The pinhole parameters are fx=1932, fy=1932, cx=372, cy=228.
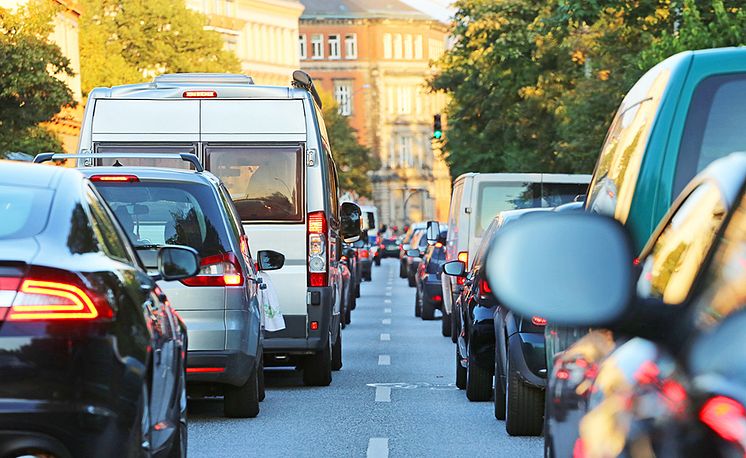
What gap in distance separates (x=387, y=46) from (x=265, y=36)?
3011 cm

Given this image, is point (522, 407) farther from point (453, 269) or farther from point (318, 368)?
point (318, 368)

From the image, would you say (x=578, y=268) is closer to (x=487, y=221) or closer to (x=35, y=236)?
(x=35, y=236)

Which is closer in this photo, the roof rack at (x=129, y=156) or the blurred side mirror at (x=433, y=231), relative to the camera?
the roof rack at (x=129, y=156)

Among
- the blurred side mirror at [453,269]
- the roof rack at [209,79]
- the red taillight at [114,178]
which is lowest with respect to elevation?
the blurred side mirror at [453,269]

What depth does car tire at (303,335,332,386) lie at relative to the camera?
16.0m

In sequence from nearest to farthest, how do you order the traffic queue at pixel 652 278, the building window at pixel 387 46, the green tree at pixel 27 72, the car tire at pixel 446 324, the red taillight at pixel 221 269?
the traffic queue at pixel 652 278 < the red taillight at pixel 221 269 < the car tire at pixel 446 324 < the green tree at pixel 27 72 < the building window at pixel 387 46

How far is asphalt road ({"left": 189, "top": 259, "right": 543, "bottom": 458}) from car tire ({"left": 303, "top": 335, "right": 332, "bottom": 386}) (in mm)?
125

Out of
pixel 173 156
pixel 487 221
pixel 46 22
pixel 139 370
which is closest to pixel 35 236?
pixel 139 370

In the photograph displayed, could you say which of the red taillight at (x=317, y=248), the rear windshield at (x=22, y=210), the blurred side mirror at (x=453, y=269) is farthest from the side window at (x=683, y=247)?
the blurred side mirror at (x=453, y=269)

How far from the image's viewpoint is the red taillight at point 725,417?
329 cm

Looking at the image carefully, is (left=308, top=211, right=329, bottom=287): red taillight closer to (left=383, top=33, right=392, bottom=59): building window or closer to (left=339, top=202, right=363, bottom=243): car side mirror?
(left=339, top=202, right=363, bottom=243): car side mirror

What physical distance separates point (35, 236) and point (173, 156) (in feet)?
24.7

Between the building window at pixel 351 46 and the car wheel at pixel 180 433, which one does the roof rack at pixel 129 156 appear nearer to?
the car wheel at pixel 180 433

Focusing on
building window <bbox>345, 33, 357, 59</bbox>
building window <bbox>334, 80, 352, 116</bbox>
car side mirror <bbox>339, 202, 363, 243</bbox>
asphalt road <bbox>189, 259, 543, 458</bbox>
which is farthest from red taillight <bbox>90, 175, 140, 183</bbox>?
building window <bbox>334, 80, 352, 116</bbox>
